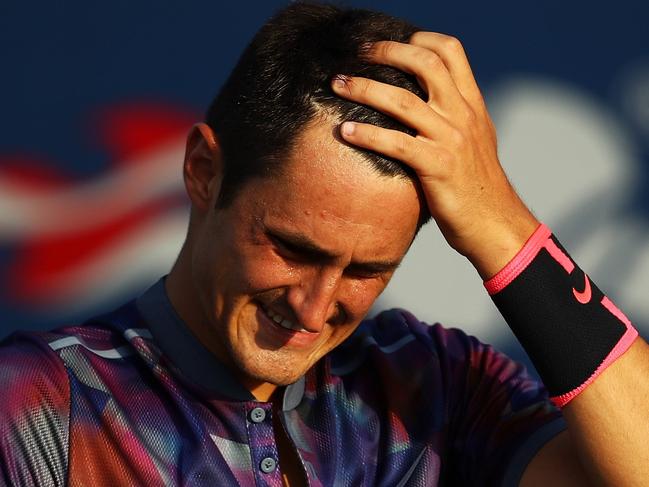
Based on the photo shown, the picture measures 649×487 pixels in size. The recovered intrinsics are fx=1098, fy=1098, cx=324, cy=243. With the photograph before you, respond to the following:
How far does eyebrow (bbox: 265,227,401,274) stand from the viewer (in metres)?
1.28

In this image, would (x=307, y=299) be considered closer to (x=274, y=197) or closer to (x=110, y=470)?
(x=274, y=197)

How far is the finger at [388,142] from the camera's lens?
1.25 m

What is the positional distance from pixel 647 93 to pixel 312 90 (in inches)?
49.4

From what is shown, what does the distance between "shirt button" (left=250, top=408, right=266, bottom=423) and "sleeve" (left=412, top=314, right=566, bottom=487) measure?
0.94ft

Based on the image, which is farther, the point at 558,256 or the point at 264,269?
the point at 558,256

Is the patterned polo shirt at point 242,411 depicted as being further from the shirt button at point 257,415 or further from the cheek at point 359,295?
the cheek at point 359,295

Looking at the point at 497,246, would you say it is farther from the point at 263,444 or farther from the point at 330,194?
the point at 263,444

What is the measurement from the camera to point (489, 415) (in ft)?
5.06

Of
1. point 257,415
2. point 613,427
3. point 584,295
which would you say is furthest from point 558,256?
point 257,415

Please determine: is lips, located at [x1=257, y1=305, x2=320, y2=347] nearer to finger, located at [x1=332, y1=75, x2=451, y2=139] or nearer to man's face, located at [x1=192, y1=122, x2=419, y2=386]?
man's face, located at [x1=192, y1=122, x2=419, y2=386]

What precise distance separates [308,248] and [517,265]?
0.27 metres

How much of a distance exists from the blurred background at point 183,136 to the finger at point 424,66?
92 centimetres

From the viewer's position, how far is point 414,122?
49.8 inches

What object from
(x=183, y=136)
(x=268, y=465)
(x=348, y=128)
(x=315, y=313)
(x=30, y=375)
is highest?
(x=348, y=128)
